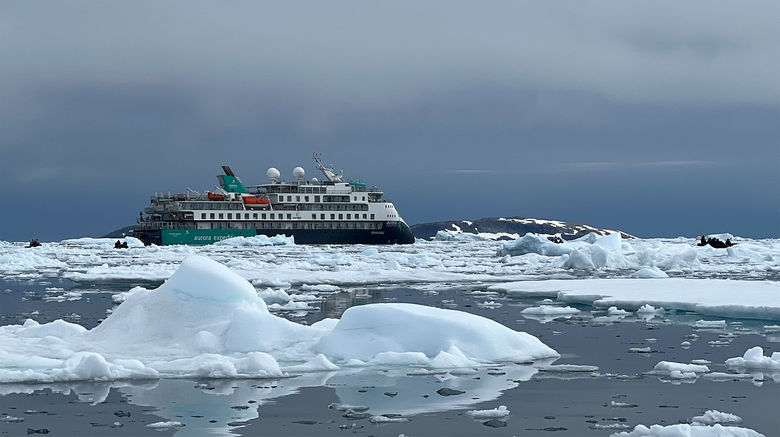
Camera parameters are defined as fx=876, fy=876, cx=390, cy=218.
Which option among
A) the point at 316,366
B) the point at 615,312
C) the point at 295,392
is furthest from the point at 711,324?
the point at 295,392

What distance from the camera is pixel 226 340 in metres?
11.1

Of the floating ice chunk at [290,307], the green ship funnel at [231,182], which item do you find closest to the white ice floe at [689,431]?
the floating ice chunk at [290,307]

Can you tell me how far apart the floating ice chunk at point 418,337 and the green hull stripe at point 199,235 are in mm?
72620

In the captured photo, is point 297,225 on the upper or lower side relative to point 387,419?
upper

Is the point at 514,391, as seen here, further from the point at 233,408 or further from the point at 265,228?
the point at 265,228

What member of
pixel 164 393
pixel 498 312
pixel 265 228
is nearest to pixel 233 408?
pixel 164 393

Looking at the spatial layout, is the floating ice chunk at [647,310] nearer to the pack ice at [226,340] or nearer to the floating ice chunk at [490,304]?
the floating ice chunk at [490,304]

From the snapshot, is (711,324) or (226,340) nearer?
(226,340)

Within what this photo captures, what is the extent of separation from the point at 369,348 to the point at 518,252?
37812 millimetres

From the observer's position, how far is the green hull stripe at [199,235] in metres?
81.2

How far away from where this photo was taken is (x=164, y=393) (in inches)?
338

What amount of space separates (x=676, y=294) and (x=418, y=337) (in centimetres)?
1006

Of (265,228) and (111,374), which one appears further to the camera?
(265,228)

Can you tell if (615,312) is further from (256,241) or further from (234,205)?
(234,205)
